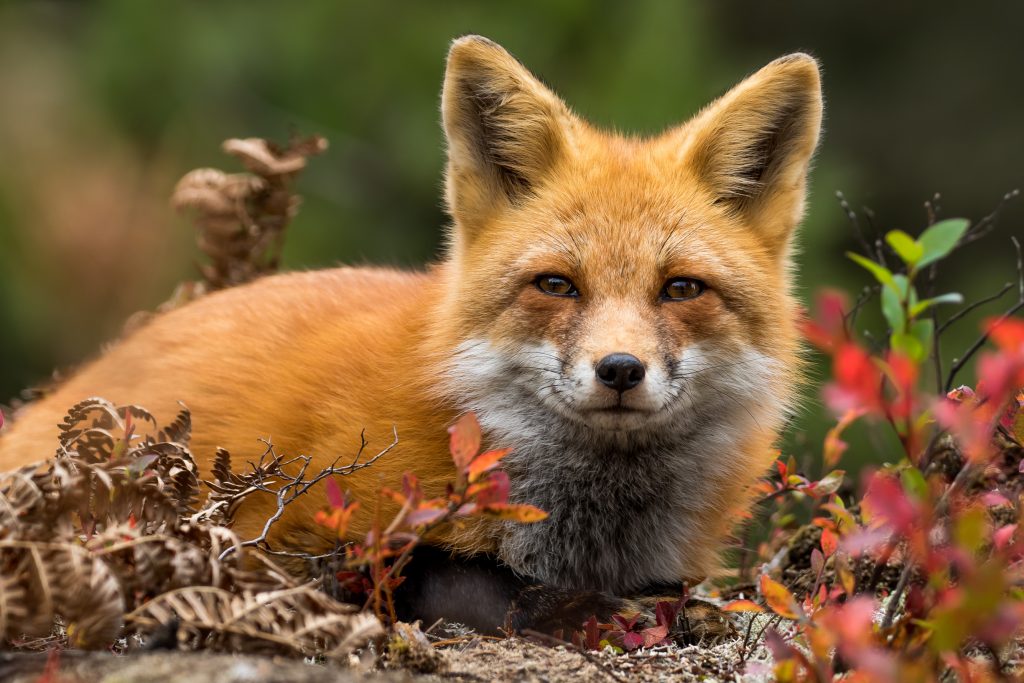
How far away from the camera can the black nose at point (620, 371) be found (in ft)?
10.6

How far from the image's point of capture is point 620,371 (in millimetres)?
3227

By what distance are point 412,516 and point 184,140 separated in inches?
312

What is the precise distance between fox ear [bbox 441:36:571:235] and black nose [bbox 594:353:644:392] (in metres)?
1.03

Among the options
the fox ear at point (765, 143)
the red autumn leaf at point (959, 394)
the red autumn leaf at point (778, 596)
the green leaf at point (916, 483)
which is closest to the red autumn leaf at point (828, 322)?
the green leaf at point (916, 483)

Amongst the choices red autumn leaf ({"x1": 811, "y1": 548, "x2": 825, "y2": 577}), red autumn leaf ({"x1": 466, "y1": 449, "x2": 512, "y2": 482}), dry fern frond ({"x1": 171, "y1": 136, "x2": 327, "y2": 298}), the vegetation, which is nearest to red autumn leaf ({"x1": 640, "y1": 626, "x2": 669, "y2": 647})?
the vegetation

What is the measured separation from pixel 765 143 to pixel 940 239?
210cm

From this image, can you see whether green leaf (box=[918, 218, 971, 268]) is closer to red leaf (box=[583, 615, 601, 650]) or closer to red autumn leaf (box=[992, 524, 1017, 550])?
red autumn leaf (box=[992, 524, 1017, 550])

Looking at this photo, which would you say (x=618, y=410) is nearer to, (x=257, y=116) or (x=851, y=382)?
(x=851, y=382)

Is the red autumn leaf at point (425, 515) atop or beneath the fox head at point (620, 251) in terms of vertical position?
beneath

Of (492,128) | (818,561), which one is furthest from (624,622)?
(492,128)

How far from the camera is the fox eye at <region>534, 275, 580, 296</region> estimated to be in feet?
12.0

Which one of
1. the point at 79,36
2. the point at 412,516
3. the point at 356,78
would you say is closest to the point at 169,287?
the point at 356,78

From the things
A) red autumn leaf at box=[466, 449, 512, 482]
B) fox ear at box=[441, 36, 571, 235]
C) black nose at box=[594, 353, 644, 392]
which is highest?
fox ear at box=[441, 36, 571, 235]

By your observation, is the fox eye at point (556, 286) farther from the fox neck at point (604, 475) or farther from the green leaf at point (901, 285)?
the green leaf at point (901, 285)
